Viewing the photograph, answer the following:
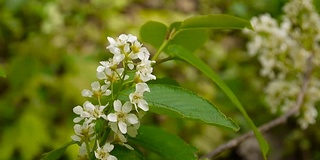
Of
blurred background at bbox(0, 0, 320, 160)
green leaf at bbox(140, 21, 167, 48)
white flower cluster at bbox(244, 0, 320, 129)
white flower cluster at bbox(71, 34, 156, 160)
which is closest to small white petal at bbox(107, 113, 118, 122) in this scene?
white flower cluster at bbox(71, 34, 156, 160)

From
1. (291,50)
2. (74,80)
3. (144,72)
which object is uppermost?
(74,80)

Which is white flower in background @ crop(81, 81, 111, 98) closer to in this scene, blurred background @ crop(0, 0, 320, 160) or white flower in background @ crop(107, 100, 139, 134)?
white flower in background @ crop(107, 100, 139, 134)

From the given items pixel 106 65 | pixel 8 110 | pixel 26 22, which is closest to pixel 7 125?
pixel 8 110

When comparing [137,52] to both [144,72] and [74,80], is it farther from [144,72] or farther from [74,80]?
[74,80]

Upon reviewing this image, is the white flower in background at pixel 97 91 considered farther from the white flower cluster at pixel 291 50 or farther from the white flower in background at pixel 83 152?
the white flower cluster at pixel 291 50

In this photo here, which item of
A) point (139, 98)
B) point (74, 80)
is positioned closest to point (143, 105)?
point (139, 98)
